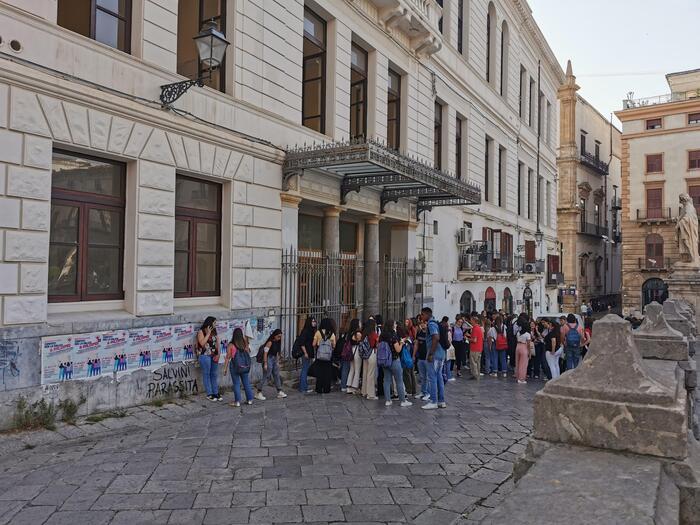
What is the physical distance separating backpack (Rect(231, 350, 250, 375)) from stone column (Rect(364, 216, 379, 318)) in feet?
21.6

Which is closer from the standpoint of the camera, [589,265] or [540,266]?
[540,266]

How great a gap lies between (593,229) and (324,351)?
154ft

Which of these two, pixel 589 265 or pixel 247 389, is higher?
pixel 589 265

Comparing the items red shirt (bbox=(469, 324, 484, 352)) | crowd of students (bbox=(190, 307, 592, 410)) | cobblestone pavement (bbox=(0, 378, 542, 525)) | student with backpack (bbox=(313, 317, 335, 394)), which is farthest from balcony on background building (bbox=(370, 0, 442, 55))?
cobblestone pavement (bbox=(0, 378, 542, 525))

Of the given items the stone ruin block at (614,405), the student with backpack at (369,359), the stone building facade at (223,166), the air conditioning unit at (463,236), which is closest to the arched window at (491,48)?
the stone building facade at (223,166)

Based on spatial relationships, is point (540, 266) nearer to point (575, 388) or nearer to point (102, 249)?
point (102, 249)

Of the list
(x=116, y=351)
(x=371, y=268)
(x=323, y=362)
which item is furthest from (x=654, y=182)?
(x=116, y=351)

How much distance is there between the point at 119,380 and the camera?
Answer: 8.47 meters

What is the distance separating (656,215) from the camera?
4241 centimetres

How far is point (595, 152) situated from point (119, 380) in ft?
178

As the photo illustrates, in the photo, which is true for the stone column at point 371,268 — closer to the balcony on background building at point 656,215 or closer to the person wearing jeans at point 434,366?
the person wearing jeans at point 434,366

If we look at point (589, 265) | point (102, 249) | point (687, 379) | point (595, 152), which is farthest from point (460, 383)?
point (595, 152)

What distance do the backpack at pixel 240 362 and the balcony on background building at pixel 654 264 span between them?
40.7 metres

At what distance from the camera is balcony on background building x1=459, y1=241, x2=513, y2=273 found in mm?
20719
